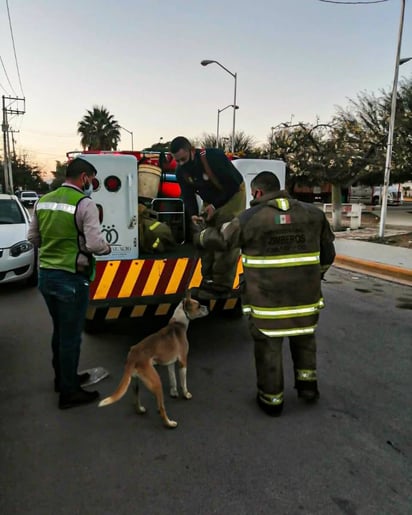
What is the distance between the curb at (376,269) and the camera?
26.2 feet

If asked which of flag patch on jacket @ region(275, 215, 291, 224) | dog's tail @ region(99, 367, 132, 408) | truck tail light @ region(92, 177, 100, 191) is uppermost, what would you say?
truck tail light @ region(92, 177, 100, 191)

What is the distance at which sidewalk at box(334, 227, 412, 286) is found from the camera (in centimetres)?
823

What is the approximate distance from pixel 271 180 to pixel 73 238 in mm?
1550

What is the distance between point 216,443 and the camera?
9.06 feet

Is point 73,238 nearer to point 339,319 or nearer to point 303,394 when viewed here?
point 303,394

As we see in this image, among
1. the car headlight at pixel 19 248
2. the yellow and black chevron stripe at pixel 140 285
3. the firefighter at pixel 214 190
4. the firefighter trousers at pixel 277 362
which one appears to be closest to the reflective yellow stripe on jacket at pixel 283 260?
the firefighter trousers at pixel 277 362

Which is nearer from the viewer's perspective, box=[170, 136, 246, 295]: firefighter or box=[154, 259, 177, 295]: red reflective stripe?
box=[154, 259, 177, 295]: red reflective stripe

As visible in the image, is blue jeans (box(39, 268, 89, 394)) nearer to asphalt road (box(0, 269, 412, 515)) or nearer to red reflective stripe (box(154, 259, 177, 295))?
asphalt road (box(0, 269, 412, 515))

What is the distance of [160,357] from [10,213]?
600 centimetres

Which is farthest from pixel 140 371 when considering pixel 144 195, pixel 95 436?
pixel 144 195

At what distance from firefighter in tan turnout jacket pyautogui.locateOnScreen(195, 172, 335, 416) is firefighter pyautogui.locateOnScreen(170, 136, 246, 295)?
124 centimetres

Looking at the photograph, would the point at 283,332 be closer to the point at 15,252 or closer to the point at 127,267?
the point at 127,267

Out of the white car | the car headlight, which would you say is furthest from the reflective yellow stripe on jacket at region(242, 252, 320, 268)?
the car headlight

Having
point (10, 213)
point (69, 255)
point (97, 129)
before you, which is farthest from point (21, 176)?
point (69, 255)
